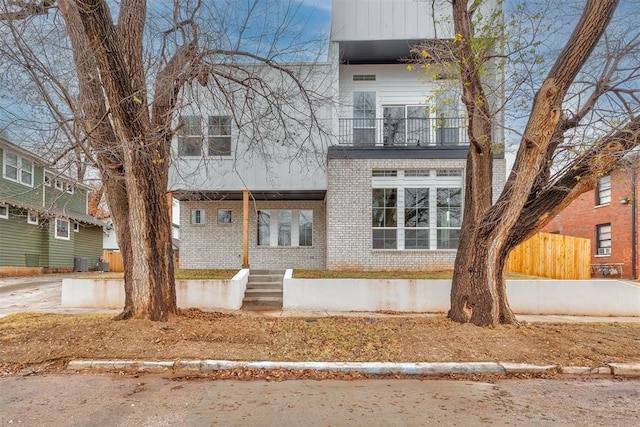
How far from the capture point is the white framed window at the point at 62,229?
848 inches

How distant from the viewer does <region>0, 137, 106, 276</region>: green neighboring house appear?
17.6m

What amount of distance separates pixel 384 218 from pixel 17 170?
17.5 metres

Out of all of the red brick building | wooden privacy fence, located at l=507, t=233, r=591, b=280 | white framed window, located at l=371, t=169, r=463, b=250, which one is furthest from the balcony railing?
the red brick building

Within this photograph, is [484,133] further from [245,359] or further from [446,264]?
[446,264]

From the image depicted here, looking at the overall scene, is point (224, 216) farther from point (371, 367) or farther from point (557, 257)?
point (557, 257)

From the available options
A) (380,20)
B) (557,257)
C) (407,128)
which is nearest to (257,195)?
(407,128)

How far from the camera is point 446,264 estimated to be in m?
12.9

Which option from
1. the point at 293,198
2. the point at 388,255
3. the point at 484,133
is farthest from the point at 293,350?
the point at 293,198

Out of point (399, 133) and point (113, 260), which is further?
point (113, 260)

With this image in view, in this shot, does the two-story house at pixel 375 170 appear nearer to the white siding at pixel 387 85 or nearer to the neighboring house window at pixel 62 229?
the white siding at pixel 387 85

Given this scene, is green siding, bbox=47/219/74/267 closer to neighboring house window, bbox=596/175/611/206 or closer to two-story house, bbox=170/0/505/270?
two-story house, bbox=170/0/505/270

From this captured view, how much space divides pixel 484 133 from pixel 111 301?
371 inches

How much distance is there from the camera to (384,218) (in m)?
13.3

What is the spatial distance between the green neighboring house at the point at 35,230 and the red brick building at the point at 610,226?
22480mm
